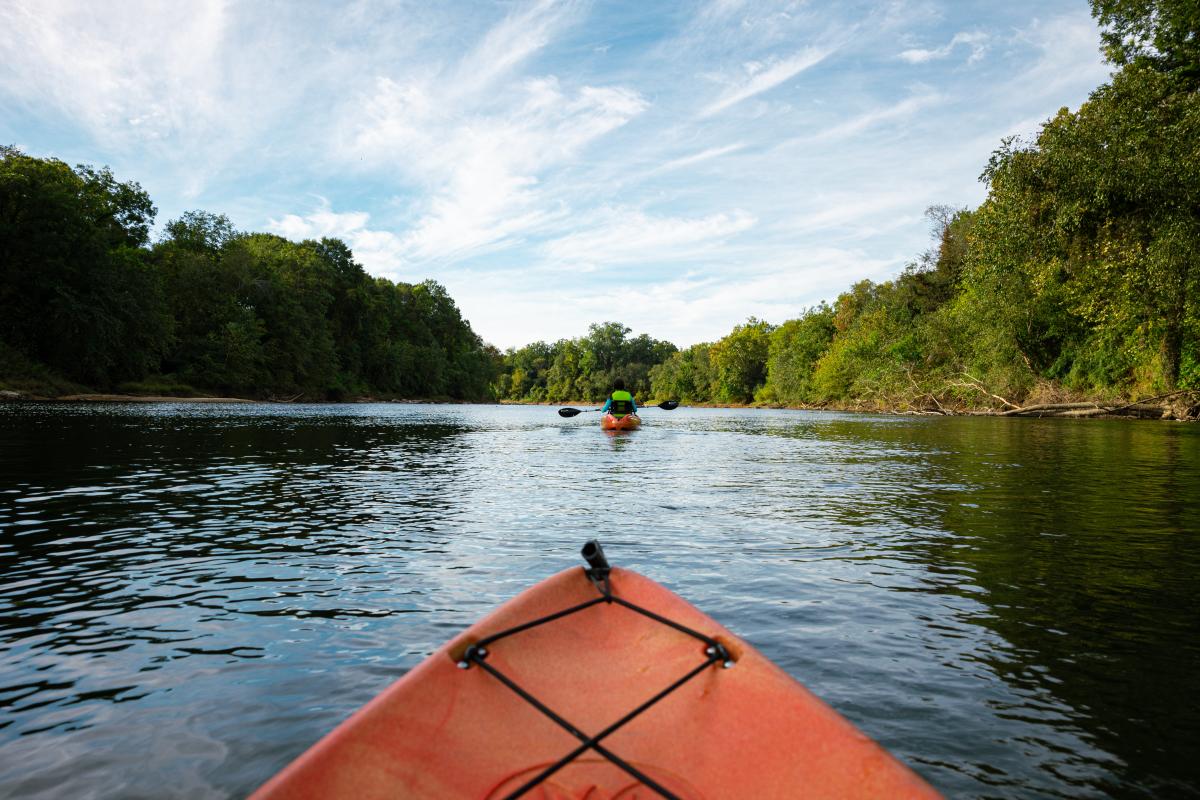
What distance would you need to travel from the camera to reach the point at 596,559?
3.55 metres

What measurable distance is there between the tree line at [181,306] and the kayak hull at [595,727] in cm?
5037

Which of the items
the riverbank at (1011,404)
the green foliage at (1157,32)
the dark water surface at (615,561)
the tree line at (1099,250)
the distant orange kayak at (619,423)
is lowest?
the dark water surface at (615,561)

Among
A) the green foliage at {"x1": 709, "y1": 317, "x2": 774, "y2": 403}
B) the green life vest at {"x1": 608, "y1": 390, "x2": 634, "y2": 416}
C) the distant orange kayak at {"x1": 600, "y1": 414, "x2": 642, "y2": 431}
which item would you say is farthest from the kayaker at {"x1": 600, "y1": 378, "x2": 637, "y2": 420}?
the green foliage at {"x1": 709, "y1": 317, "x2": 774, "y2": 403}

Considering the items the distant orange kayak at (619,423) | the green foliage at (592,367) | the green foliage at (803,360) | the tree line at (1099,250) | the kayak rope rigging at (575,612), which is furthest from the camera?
the green foliage at (592,367)

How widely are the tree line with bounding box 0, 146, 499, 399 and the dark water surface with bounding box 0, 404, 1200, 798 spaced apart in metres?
39.1

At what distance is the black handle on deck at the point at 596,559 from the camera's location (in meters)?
Answer: 3.51

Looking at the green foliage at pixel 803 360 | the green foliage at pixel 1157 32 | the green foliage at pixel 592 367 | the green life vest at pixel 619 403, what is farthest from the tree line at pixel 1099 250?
the green foliage at pixel 592 367

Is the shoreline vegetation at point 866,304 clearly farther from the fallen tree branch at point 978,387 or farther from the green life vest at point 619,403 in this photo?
the green life vest at point 619,403

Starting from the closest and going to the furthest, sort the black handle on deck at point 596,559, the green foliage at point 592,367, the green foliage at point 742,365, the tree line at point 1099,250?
the black handle on deck at point 596,559 < the tree line at point 1099,250 < the green foliage at point 742,365 < the green foliage at point 592,367

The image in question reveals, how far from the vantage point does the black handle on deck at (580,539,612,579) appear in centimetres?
351

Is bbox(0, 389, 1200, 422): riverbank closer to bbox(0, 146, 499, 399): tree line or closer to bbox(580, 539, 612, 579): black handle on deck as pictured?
bbox(0, 146, 499, 399): tree line

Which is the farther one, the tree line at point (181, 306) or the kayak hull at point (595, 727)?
the tree line at point (181, 306)

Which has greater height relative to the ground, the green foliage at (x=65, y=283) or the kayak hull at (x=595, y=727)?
the green foliage at (x=65, y=283)

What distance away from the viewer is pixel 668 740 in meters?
2.94
